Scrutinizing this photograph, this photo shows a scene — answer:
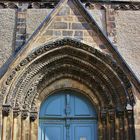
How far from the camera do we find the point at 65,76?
9.34 metres

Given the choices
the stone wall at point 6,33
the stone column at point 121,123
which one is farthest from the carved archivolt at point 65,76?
the stone wall at point 6,33

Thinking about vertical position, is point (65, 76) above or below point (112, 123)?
above

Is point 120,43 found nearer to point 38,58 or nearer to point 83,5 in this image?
point 83,5

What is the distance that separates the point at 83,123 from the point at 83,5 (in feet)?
8.73

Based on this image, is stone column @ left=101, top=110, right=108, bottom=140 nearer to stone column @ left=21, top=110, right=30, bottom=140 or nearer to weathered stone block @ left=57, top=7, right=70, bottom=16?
stone column @ left=21, top=110, right=30, bottom=140

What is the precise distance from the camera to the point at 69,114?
926cm

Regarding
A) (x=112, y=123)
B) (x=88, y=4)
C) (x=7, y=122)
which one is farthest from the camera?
(x=88, y=4)

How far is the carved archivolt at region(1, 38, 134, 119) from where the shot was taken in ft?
28.5

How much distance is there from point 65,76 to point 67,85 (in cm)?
21

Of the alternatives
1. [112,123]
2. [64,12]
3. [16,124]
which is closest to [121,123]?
[112,123]

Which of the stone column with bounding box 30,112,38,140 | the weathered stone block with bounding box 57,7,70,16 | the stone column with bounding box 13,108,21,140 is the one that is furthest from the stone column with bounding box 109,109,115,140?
the weathered stone block with bounding box 57,7,70,16

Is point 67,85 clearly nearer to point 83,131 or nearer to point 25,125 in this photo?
point 83,131

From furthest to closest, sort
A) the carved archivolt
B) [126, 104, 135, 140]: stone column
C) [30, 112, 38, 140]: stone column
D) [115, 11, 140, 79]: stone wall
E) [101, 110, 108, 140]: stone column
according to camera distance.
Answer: [115, 11, 140, 79]: stone wall, [101, 110, 108, 140]: stone column, [30, 112, 38, 140]: stone column, the carved archivolt, [126, 104, 135, 140]: stone column

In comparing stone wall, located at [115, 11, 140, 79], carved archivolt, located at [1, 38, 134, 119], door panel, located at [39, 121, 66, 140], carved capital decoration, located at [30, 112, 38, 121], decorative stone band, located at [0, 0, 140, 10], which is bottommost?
door panel, located at [39, 121, 66, 140]
